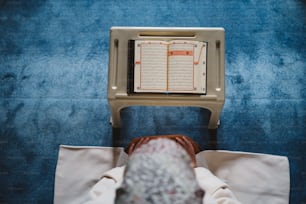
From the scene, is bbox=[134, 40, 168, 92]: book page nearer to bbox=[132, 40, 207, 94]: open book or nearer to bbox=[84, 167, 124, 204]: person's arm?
bbox=[132, 40, 207, 94]: open book

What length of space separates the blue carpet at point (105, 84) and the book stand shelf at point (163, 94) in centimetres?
39

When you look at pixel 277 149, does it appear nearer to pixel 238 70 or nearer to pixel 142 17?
pixel 238 70

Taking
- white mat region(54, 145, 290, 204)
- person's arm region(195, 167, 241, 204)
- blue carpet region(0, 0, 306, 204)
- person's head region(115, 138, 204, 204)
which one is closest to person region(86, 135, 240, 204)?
person's head region(115, 138, 204, 204)

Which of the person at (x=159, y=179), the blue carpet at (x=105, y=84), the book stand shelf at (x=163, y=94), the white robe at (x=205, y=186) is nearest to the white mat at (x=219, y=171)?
the blue carpet at (x=105, y=84)

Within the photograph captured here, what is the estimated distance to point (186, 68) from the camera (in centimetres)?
177

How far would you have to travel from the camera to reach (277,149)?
2.12 m

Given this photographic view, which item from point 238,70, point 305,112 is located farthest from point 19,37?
point 305,112

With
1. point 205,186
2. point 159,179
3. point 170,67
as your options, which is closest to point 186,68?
point 170,67

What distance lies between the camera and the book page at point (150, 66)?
1.76 metres

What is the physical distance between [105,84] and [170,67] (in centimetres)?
58

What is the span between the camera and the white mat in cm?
199

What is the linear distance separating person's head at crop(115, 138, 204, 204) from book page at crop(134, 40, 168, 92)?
423 millimetres

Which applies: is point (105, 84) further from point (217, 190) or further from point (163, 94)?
point (217, 190)

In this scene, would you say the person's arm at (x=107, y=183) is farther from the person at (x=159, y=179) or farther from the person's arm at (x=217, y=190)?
the person's arm at (x=217, y=190)
